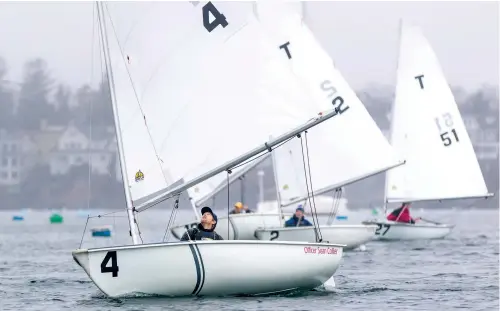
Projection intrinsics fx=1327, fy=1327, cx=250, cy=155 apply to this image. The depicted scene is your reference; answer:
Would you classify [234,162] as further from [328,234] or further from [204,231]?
[328,234]

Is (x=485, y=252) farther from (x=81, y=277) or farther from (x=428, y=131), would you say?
(x=81, y=277)

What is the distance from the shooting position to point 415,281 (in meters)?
24.4

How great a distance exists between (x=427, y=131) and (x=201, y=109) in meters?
21.5

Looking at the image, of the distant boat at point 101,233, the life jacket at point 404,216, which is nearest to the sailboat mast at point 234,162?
the life jacket at point 404,216

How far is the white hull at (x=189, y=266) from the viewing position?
1911cm

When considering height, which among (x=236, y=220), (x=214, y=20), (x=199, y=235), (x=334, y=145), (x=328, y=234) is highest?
(x=214, y=20)

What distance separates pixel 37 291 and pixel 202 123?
4095 millimetres

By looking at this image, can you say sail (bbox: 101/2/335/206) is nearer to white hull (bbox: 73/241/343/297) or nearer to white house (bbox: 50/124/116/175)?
white hull (bbox: 73/241/343/297)

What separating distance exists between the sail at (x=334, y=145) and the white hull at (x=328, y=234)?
129 centimetres

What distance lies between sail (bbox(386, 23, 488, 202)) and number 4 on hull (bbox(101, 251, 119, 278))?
24.0 m

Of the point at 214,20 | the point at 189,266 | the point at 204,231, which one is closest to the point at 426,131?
the point at 214,20

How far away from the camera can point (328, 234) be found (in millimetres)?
32156

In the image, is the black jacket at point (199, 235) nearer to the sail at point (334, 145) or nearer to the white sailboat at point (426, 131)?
the sail at point (334, 145)

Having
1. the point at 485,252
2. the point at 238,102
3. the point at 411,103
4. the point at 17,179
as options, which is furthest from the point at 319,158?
the point at 17,179
